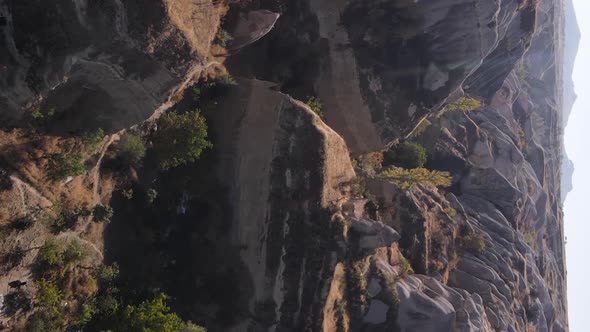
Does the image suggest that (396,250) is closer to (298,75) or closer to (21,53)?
(298,75)

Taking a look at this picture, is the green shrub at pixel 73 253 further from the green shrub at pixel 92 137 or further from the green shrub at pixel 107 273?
the green shrub at pixel 92 137

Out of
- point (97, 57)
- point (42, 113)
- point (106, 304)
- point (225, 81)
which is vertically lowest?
point (106, 304)

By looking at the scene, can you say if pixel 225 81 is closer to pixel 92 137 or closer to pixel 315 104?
pixel 315 104

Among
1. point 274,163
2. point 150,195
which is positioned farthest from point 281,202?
point 150,195

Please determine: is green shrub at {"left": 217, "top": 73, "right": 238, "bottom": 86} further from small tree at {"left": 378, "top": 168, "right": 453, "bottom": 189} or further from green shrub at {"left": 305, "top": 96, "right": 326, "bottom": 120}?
small tree at {"left": 378, "top": 168, "right": 453, "bottom": 189}

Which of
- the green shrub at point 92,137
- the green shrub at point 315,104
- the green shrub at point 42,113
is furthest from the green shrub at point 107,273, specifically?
the green shrub at point 315,104

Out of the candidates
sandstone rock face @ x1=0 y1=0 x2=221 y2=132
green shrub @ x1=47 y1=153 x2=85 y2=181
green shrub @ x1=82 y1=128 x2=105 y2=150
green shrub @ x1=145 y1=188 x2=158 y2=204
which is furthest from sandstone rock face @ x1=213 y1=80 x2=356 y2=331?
green shrub @ x1=47 y1=153 x2=85 y2=181

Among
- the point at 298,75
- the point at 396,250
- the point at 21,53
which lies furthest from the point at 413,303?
the point at 21,53
